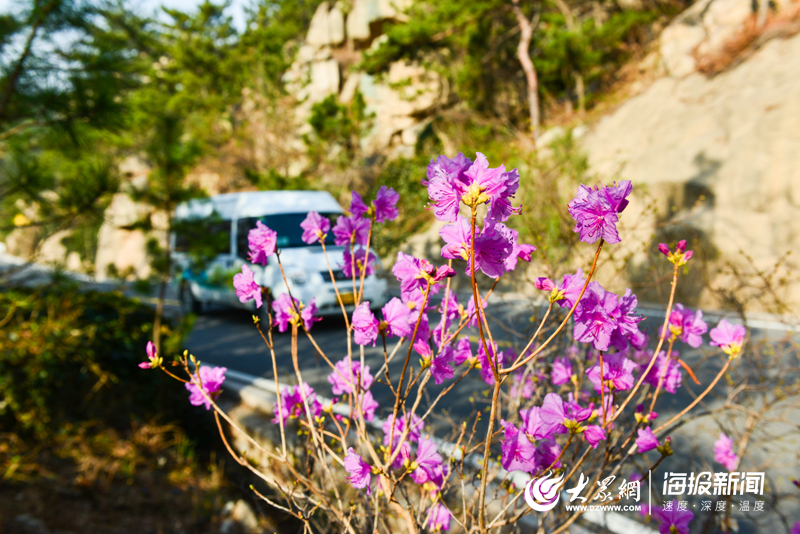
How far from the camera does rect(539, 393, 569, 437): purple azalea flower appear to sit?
97 centimetres

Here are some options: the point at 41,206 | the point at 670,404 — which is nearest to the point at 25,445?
the point at 41,206

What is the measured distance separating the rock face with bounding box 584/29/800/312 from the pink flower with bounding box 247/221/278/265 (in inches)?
264

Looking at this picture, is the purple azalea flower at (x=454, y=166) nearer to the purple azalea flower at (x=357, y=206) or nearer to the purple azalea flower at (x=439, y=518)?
the purple azalea flower at (x=357, y=206)

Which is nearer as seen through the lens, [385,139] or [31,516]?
[31,516]

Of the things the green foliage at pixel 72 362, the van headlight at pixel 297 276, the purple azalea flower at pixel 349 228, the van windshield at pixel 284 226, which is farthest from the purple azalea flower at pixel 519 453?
the van windshield at pixel 284 226

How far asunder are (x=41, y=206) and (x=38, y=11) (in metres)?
1.21

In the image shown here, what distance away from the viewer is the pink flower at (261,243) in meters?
1.18

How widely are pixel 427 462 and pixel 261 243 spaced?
2.26 feet

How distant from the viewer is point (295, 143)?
741 inches

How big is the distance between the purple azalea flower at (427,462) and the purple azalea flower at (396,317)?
0.88ft

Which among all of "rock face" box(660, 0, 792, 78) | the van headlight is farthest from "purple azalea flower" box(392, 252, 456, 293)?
"rock face" box(660, 0, 792, 78)

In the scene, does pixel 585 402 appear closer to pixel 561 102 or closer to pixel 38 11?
pixel 38 11

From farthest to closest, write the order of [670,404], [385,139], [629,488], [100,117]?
[385,139] → [670,404] → [100,117] → [629,488]

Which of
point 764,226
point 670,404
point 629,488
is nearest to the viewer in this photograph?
point 629,488
